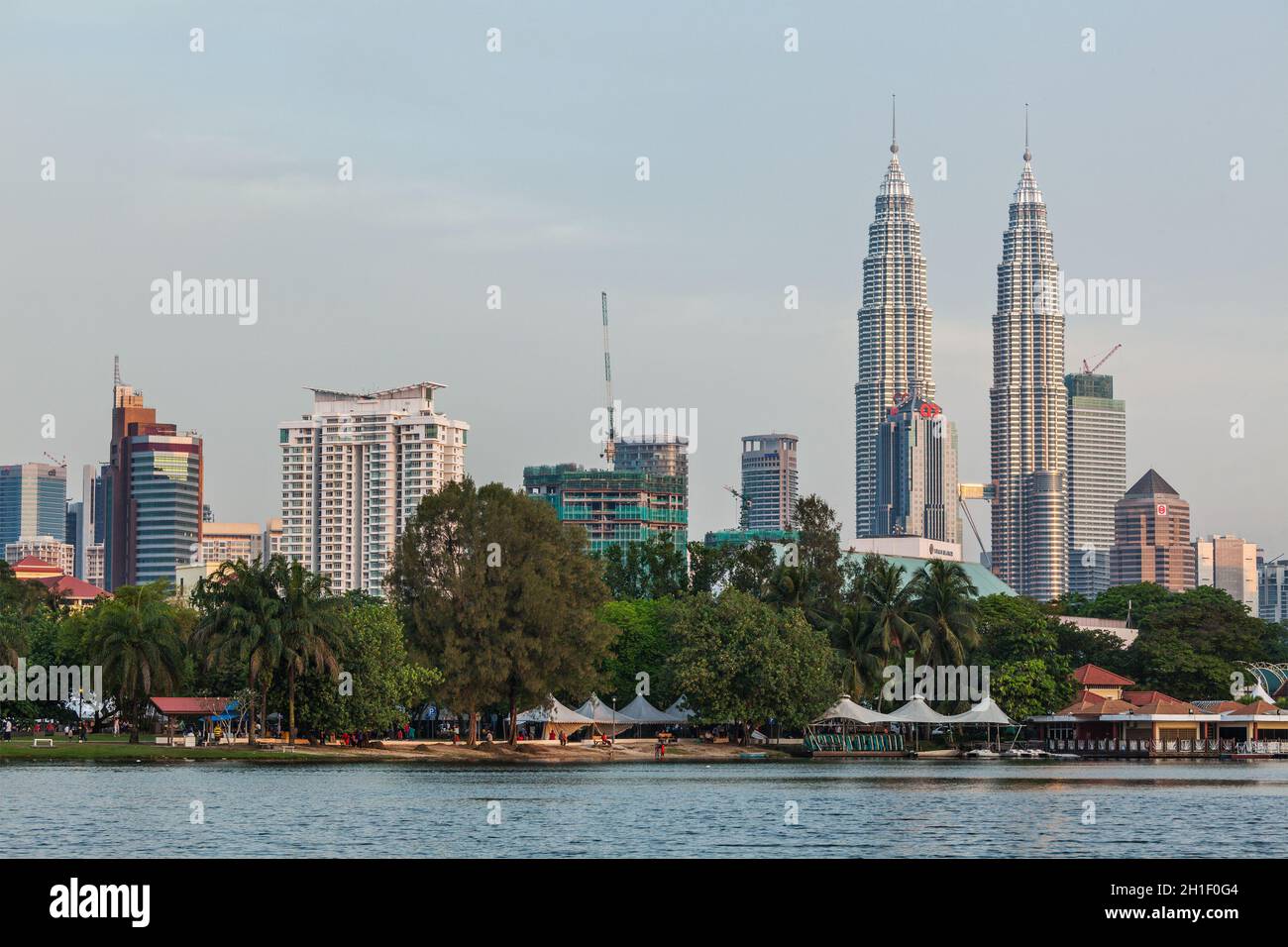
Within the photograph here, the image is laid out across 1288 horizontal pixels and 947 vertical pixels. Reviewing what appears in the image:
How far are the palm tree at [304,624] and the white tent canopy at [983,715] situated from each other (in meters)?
45.0

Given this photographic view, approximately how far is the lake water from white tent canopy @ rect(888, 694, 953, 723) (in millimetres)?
29036

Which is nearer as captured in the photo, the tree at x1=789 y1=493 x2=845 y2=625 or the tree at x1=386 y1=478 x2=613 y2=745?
the tree at x1=386 y1=478 x2=613 y2=745

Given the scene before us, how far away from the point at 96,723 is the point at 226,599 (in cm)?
1898

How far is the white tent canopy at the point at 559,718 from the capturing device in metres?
112

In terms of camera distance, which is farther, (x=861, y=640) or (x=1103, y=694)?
(x=1103, y=694)

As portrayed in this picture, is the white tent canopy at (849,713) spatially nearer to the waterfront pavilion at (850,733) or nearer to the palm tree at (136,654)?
the waterfront pavilion at (850,733)

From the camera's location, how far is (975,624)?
123 m

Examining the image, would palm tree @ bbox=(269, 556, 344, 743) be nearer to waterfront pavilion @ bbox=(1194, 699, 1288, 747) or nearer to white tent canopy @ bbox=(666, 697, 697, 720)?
white tent canopy @ bbox=(666, 697, 697, 720)

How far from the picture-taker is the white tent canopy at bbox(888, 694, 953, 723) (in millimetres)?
113812

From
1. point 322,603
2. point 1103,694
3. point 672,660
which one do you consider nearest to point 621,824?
point 322,603

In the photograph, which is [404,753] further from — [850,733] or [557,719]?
[850,733]

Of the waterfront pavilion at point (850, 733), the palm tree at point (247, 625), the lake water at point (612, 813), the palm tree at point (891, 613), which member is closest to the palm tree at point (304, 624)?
the palm tree at point (247, 625)

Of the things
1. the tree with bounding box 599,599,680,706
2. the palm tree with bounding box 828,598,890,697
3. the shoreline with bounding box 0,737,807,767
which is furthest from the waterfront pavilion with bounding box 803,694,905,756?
the tree with bounding box 599,599,680,706
